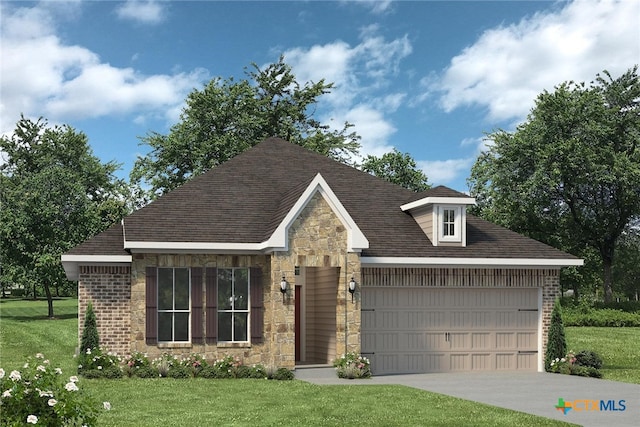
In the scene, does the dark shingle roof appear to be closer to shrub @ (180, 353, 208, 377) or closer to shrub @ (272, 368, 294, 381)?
shrub @ (180, 353, 208, 377)

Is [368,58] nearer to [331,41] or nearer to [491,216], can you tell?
[331,41]

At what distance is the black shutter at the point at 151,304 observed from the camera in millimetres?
21422

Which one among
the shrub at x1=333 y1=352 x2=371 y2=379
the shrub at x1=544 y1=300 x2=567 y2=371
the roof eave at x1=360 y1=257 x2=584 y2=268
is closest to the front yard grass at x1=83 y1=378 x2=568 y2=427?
the shrub at x1=333 y1=352 x2=371 y2=379

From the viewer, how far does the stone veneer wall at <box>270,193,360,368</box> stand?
69.6 feet

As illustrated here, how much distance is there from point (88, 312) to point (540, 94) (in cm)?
3658

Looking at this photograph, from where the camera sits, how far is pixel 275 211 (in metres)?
23.4

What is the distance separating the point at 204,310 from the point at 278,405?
684 cm

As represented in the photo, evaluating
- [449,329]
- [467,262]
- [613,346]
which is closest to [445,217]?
[467,262]

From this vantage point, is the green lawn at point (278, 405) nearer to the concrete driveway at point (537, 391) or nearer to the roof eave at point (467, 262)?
the concrete driveway at point (537, 391)

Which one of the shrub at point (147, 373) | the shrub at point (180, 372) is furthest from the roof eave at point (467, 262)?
the shrub at point (147, 373)

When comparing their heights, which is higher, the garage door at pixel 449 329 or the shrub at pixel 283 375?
the garage door at pixel 449 329

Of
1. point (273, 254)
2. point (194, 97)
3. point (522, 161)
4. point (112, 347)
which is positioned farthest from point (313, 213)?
point (522, 161)

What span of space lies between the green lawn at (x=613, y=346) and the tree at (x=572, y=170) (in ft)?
33.6

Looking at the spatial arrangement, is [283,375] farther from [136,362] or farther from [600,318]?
[600,318]
